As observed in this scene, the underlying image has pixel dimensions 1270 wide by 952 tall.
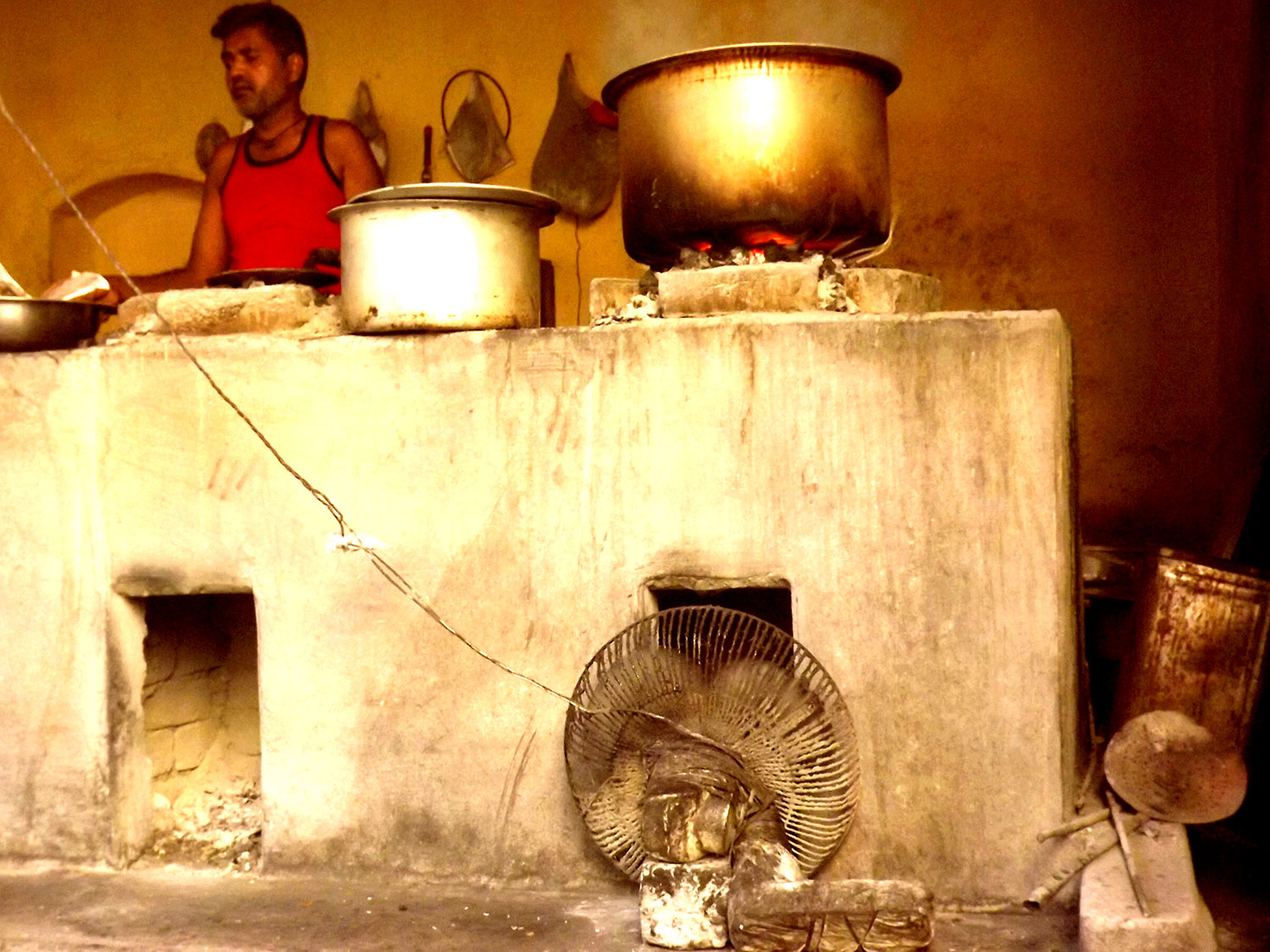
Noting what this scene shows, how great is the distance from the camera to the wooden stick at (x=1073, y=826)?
3242 mm

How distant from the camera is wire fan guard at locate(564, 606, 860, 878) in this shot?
10.8 feet

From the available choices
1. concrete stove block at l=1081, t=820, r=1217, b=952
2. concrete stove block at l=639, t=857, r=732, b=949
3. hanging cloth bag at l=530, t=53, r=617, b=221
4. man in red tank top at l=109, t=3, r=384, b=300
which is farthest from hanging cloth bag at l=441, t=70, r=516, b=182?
concrete stove block at l=1081, t=820, r=1217, b=952

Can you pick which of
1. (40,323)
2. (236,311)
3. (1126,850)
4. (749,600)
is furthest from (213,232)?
(1126,850)

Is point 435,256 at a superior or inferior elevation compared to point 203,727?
superior

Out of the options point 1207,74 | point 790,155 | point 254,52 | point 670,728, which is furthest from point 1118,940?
point 254,52

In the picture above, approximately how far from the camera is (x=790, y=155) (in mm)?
3471

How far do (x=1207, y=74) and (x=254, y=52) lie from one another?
3.68m

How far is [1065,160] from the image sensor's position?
17.7 feet

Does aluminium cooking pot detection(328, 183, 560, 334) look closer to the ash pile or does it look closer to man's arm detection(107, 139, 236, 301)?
the ash pile

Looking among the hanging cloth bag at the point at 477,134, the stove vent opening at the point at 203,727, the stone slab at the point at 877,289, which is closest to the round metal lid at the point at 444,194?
the stone slab at the point at 877,289

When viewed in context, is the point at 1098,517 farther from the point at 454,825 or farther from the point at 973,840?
the point at 454,825

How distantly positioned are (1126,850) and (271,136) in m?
4.08

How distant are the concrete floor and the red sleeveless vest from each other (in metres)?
2.31

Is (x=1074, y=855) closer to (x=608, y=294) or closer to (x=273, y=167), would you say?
(x=608, y=294)
